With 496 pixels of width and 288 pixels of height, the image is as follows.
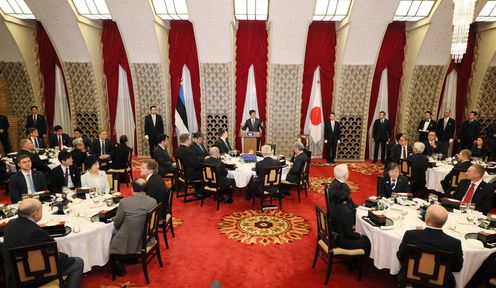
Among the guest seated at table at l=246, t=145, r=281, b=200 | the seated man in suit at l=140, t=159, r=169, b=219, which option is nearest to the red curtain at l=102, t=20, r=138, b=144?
the guest seated at table at l=246, t=145, r=281, b=200

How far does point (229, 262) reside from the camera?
5773 millimetres

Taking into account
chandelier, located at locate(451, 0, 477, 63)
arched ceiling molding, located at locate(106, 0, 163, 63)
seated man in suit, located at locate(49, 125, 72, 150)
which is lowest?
seated man in suit, located at locate(49, 125, 72, 150)

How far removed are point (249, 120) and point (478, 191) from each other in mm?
7887

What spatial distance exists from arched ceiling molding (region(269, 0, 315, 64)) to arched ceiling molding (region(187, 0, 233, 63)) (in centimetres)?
149

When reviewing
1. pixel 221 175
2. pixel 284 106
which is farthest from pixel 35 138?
pixel 284 106

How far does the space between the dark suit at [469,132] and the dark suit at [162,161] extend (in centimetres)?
1013

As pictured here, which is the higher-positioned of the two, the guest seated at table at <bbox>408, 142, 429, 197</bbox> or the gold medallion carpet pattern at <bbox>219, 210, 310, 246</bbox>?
the guest seated at table at <bbox>408, 142, 429, 197</bbox>

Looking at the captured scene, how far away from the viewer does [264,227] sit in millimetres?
7141

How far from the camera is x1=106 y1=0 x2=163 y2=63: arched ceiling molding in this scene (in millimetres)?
11164

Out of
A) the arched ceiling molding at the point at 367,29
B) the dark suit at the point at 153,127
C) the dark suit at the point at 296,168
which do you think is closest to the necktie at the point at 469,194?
the dark suit at the point at 296,168

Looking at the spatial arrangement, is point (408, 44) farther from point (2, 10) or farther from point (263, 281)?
point (2, 10)

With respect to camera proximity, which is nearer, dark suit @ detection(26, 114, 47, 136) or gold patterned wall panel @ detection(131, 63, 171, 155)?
dark suit @ detection(26, 114, 47, 136)

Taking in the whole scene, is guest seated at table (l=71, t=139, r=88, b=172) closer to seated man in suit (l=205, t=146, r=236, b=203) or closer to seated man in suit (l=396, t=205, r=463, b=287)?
seated man in suit (l=205, t=146, r=236, b=203)

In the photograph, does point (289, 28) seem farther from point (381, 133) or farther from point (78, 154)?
point (78, 154)
